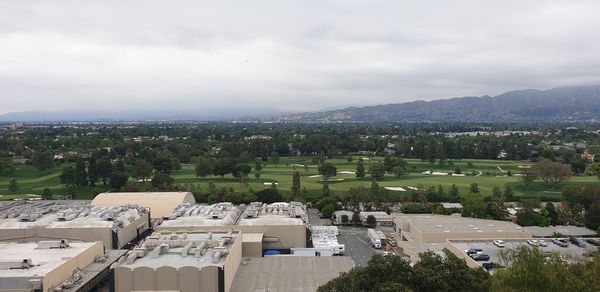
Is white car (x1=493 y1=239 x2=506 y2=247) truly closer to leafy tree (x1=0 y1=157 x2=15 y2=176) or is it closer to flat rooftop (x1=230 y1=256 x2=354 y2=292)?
flat rooftop (x1=230 y1=256 x2=354 y2=292)

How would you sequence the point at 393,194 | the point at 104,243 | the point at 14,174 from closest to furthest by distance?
1. the point at 104,243
2. the point at 393,194
3. the point at 14,174

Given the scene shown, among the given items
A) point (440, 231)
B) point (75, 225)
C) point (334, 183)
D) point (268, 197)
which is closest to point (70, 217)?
point (75, 225)

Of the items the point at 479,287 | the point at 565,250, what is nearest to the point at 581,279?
the point at 479,287

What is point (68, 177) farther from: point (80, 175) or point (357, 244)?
point (357, 244)

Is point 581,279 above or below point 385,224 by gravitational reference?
above

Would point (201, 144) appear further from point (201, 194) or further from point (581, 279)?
point (581, 279)

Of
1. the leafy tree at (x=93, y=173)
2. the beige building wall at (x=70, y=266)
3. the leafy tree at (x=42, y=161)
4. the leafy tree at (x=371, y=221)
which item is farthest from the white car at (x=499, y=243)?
the leafy tree at (x=42, y=161)

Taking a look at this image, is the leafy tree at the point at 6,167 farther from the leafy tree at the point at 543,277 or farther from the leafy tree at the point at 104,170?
the leafy tree at the point at 543,277
